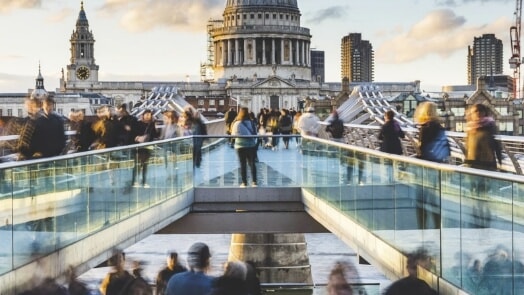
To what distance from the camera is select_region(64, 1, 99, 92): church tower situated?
183m

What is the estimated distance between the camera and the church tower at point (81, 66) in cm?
18312

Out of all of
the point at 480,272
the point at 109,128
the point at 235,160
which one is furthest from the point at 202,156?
the point at 480,272

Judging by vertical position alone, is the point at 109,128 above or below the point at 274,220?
above

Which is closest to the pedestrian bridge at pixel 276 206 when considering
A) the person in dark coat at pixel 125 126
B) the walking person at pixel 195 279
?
the person in dark coat at pixel 125 126

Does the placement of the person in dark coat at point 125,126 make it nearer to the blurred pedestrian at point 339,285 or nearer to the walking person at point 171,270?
the walking person at point 171,270

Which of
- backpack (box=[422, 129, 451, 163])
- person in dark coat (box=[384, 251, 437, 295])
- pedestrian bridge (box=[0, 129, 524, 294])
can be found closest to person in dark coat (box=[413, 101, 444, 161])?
backpack (box=[422, 129, 451, 163])

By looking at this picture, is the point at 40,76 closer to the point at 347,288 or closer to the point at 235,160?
the point at 235,160

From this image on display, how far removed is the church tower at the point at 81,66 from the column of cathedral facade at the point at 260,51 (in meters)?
21.0

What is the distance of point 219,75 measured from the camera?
592 ft

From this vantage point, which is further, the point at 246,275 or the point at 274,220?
the point at 274,220

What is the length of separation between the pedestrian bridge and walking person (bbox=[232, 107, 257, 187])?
0.55 feet

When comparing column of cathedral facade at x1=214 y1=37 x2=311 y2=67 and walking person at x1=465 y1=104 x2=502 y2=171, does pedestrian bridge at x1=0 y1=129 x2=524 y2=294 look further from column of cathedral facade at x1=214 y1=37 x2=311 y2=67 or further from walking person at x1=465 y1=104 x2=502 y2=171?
column of cathedral facade at x1=214 y1=37 x2=311 y2=67

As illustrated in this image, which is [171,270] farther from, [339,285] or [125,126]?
[125,126]

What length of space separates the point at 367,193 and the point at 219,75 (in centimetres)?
16663
